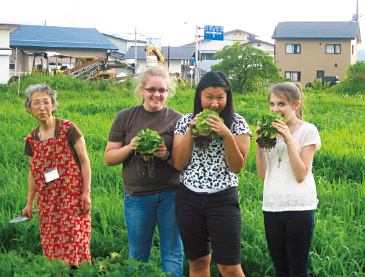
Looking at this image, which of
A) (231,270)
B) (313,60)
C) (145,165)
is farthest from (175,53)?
(231,270)

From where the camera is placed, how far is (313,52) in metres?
45.5

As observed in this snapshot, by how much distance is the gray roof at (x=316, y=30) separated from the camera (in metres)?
45.3

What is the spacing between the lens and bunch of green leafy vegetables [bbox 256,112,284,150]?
9.87 feet

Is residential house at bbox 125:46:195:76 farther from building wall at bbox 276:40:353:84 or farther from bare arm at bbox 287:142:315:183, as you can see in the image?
bare arm at bbox 287:142:315:183

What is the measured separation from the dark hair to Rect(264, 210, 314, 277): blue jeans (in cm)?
76

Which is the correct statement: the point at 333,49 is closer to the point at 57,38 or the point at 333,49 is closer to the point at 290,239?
the point at 57,38

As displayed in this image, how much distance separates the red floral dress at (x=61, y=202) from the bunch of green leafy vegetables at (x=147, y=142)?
0.87 m

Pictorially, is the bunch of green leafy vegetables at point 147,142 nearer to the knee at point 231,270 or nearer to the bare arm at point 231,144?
the bare arm at point 231,144

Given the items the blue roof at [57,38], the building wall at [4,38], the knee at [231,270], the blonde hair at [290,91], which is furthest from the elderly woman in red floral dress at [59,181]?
the blue roof at [57,38]

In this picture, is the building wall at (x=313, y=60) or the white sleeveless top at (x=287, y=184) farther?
the building wall at (x=313, y=60)

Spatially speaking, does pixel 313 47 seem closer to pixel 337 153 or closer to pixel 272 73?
pixel 272 73

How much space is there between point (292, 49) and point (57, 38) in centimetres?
2414

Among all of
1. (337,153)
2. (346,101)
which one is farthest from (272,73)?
(337,153)

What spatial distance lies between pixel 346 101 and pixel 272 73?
858cm
